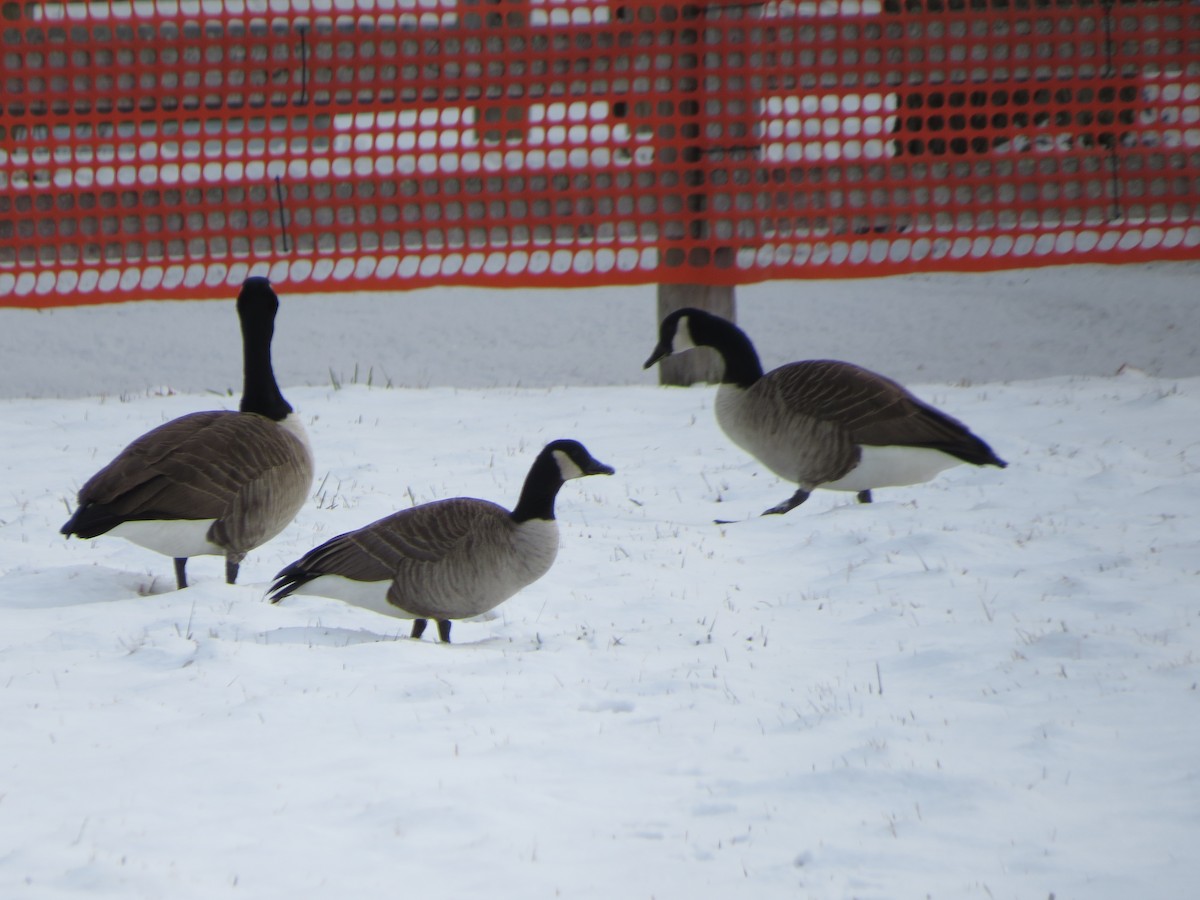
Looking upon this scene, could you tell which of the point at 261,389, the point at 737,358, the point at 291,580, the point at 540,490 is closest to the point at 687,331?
the point at 737,358

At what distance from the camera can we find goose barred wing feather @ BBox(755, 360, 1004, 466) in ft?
20.5

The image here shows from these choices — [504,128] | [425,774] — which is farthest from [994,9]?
[425,774]

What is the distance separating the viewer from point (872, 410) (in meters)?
6.35

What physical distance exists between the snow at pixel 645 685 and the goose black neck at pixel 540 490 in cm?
39

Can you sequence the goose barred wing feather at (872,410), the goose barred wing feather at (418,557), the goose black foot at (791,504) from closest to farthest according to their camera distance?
the goose barred wing feather at (418,557) < the goose barred wing feather at (872,410) < the goose black foot at (791,504)

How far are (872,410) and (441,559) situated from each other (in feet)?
7.71

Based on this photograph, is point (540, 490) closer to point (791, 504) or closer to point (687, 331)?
point (791, 504)

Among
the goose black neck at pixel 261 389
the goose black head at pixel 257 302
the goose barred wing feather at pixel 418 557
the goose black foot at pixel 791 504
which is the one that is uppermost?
the goose black head at pixel 257 302

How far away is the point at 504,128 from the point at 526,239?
650mm

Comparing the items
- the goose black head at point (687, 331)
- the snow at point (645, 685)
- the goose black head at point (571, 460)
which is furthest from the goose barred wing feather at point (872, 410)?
the goose black head at point (571, 460)

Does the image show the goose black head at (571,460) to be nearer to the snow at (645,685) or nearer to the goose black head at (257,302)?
the snow at (645,685)

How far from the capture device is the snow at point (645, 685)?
3148 millimetres

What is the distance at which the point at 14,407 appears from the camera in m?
8.73

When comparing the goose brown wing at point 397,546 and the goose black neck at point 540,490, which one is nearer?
the goose brown wing at point 397,546
